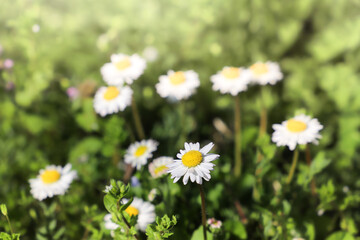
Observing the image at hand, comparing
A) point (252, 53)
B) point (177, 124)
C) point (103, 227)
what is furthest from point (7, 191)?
point (252, 53)

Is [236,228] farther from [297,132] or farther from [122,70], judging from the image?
[122,70]

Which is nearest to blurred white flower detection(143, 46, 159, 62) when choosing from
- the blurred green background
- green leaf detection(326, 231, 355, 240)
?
the blurred green background

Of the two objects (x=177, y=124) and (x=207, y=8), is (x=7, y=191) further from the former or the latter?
(x=207, y=8)

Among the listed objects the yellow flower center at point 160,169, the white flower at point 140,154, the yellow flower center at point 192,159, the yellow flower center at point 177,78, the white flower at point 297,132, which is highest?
the yellow flower center at point 177,78

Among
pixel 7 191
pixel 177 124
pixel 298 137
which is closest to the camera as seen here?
pixel 298 137

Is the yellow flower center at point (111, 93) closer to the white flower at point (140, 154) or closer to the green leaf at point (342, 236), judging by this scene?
the white flower at point (140, 154)

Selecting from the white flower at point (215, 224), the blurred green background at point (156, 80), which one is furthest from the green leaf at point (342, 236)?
the white flower at point (215, 224)
